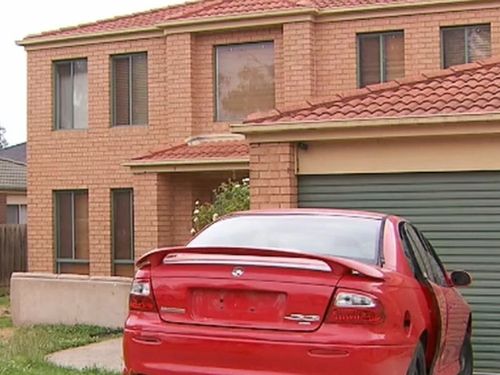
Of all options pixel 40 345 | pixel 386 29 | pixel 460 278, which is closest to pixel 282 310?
pixel 460 278

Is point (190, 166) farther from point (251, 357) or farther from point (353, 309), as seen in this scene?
point (353, 309)

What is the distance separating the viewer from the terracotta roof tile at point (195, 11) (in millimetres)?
17781

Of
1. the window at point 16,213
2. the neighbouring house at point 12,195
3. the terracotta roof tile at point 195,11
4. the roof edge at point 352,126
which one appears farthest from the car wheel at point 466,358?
the window at point 16,213

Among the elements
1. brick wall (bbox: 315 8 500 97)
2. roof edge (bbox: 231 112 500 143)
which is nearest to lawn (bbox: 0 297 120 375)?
roof edge (bbox: 231 112 500 143)

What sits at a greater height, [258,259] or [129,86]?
[129,86]

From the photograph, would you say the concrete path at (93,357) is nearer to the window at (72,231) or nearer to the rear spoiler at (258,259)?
the rear spoiler at (258,259)

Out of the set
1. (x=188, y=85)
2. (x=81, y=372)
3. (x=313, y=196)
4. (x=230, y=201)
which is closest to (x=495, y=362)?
(x=313, y=196)

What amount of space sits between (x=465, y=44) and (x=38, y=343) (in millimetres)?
9290

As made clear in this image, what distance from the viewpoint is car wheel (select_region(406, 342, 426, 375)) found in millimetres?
6098

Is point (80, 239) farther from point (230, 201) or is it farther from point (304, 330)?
point (304, 330)

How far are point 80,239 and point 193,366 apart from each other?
14.6 metres

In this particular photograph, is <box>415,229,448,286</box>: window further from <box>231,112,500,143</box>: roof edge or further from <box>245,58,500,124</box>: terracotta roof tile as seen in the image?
<box>245,58,500,124</box>: terracotta roof tile

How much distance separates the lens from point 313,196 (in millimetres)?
10203

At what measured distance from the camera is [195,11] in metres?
19.0
